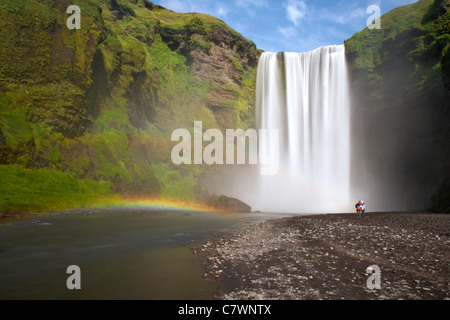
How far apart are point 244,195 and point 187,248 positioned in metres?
43.3

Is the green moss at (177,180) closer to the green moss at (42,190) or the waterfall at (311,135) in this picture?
the green moss at (42,190)

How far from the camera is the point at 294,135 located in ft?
199

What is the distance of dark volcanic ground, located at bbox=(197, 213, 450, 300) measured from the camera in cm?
703

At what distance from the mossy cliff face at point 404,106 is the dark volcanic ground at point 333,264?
25.9 meters

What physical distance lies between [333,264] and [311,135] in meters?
52.8

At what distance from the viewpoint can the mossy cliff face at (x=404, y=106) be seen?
38312mm

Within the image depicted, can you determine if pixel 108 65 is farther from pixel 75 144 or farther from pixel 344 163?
pixel 344 163

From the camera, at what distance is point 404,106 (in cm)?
4478

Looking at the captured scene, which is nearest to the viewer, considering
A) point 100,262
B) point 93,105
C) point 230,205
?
point 100,262

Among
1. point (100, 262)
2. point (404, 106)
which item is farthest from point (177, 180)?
point (404, 106)

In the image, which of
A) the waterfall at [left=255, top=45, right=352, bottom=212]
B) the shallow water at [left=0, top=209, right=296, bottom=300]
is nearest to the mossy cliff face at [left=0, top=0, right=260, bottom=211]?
the shallow water at [left=0, top=209, right=296, bottom=300]

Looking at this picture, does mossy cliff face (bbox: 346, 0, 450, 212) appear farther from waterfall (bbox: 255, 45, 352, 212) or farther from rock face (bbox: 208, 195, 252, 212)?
rock face (bbox: 208, 195, 252, 212)

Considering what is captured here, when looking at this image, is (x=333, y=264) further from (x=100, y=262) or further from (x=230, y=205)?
(x=230, y=205)
